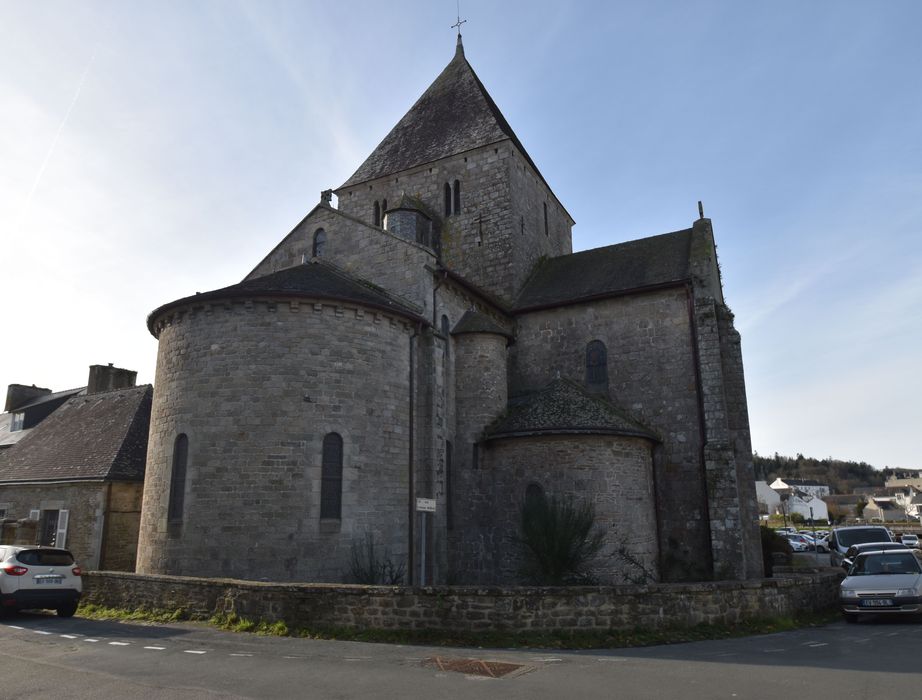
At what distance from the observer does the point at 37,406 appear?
29875mm

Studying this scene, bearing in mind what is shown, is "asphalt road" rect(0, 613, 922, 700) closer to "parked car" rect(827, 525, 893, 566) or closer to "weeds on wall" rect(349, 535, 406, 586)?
"weeds on wall" rect(349, 535, 406, 586)

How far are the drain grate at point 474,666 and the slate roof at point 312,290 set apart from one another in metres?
8.35

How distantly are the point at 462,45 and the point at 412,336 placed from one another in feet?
62.8

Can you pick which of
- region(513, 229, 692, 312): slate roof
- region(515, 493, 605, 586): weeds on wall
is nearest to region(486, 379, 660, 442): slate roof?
region(515, 493, 605, 586): weeds on wall

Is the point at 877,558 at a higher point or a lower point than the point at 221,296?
lower

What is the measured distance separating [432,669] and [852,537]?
1817 cm

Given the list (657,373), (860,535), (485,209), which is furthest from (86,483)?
(860,535)

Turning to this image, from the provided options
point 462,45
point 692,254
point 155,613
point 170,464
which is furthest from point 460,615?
point 462,45

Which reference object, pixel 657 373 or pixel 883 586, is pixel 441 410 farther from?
pixel 883 586

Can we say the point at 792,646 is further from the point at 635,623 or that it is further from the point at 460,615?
the point at 460,615

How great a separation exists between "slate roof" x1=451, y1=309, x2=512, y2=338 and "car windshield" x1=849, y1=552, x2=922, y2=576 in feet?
32.2

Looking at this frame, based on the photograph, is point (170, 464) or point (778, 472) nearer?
point (170, 464)

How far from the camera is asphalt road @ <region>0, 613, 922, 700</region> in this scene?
6555 mm

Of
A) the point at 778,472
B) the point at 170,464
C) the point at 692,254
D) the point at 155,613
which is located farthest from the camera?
the point at 778,472
